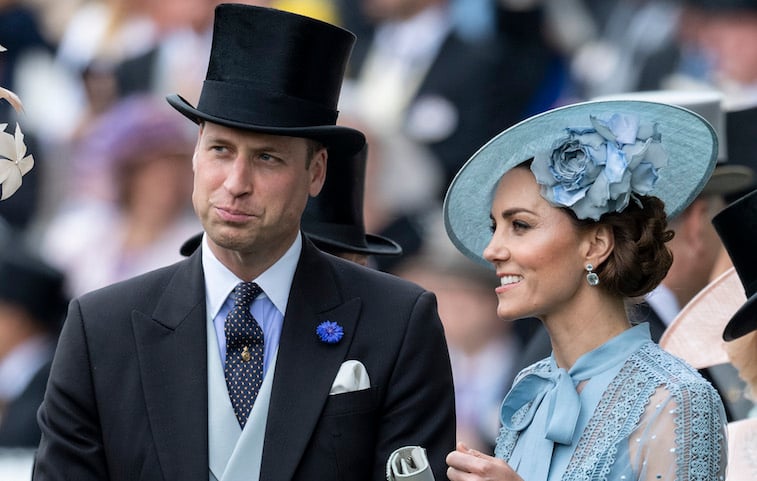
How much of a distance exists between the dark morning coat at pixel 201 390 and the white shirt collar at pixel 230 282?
25 millimetres

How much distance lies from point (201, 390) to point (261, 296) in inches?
12.2

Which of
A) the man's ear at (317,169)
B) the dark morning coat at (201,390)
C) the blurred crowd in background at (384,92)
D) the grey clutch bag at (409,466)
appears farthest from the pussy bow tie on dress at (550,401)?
the blurred crowd in background at (384,92)

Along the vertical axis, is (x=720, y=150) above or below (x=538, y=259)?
above

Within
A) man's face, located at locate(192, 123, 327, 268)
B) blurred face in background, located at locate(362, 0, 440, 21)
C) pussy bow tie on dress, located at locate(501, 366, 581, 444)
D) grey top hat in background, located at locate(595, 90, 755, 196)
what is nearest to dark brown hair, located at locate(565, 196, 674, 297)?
pussy bow tie on dress, located at locate(501, 366, 581, 444)

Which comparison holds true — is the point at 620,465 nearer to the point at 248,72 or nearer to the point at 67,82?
the point at 248,72

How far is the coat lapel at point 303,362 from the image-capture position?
3.63m

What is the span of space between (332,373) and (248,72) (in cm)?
81

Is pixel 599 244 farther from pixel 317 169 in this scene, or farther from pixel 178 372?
pixel 178 372

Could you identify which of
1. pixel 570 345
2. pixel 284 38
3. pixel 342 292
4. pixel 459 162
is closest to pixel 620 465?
pixel 570 345

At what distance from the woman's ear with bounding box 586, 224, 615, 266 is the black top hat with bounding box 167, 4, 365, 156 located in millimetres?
754

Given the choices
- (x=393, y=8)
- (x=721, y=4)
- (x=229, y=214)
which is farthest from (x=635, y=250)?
(x=721, y=4)

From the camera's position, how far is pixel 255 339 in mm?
3760

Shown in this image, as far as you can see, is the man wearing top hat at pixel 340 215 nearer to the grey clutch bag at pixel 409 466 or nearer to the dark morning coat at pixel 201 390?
the dark morning coat at pixel 201 390

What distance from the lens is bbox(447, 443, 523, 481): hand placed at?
3.18 m
